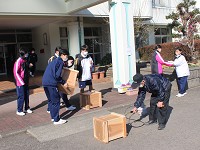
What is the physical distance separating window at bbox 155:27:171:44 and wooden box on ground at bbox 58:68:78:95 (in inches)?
627

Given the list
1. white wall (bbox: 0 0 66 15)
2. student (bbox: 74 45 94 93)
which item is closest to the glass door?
white wall (bbox: 0 0 66 15)

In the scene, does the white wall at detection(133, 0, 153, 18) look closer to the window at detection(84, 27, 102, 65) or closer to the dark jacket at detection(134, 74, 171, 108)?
the window at detection(84, 27, 102, 65)

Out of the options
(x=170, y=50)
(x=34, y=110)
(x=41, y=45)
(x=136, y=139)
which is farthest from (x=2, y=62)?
(x=136, y=139)

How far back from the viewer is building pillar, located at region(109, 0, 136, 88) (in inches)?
373

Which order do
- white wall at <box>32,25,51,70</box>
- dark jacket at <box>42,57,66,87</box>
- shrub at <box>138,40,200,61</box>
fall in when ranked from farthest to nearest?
1. white wall at <box>32,25,51,70</box>
2. shrub at <box>138,40,200,61</box>
3. dark jacket at <box>42,57,66,87</box>

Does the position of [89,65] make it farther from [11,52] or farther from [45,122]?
[11,52]

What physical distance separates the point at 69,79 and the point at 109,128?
2.07 m

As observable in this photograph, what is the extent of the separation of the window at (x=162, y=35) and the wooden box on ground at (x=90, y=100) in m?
14.9

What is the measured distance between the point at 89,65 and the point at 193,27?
8.38m

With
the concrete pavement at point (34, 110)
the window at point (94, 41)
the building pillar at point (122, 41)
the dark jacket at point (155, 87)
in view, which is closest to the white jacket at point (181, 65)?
the building pillar at point (122, 41)

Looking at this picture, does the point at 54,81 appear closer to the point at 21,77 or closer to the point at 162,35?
the point at 21,77

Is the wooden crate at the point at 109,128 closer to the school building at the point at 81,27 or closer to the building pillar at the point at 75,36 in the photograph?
the school building at the point at 81,27

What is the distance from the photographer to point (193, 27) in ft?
47.1

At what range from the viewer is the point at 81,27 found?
50.0 feet
